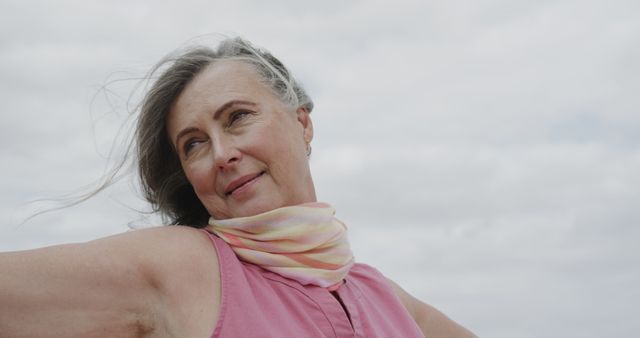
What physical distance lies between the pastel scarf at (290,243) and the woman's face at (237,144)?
69 millimetres

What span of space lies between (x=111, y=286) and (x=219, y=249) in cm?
49

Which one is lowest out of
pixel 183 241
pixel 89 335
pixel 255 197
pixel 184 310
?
pixel 89 335

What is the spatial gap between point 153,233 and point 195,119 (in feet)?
1.75

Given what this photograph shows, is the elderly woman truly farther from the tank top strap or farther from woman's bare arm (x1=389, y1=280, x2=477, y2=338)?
woman's bare arm (x1=389, y1=280, x2=477, y2=338)

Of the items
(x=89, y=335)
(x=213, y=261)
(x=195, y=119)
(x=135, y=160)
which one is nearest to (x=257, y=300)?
(x=213, y=261)

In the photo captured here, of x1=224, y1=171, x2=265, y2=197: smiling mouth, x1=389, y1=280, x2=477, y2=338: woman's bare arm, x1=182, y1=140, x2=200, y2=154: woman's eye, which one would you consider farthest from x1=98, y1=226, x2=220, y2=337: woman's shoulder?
x1=389, y1=280, x2=477, y2=338: woman's bare arm

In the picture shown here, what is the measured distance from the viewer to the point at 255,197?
9.59 feet

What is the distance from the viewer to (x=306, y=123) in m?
3.35

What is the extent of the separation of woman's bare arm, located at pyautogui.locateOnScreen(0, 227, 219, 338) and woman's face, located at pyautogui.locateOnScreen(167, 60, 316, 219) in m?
0.30

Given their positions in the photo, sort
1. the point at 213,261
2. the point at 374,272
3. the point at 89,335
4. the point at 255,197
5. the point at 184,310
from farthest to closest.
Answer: the point at 374,272, the point at 255,197, the point at 213,261, the point at 184,310, the point at 89,335

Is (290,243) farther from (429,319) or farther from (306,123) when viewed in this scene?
(429,319)

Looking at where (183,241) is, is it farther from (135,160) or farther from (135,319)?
(135,160)

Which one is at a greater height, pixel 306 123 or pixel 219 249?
pixel 306 123

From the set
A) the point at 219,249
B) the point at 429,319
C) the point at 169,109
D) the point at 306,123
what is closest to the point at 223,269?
the point at 219,249
